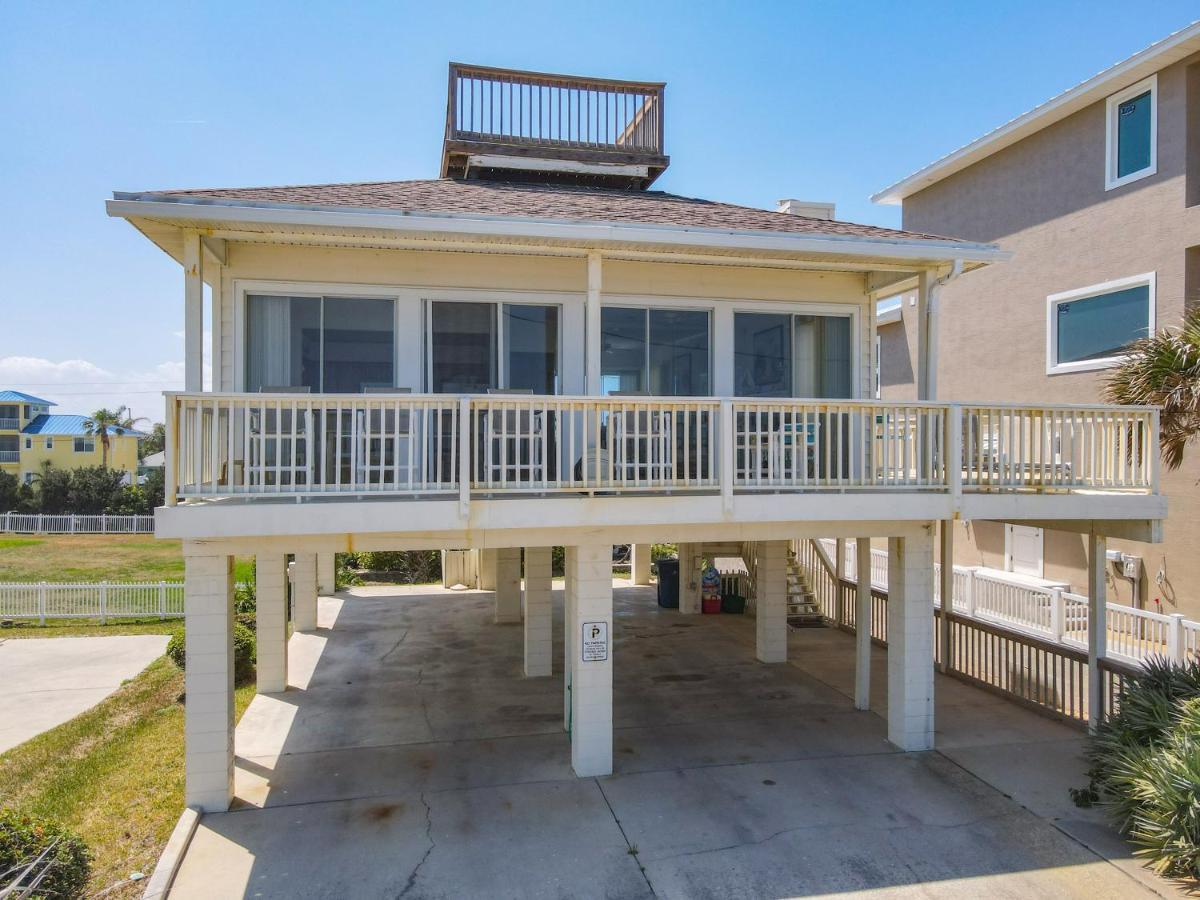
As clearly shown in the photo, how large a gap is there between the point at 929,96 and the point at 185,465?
17.9 metres

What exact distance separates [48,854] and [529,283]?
6838 mm

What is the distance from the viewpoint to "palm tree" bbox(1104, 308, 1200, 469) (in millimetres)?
8547

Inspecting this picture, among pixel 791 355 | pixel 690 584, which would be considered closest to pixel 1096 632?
pixel 791 355

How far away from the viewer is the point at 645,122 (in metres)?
12.0

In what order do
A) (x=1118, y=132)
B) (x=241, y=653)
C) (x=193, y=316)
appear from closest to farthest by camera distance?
(x=193, y=316)
(x=241, y=653)
(x=1118, y=132)

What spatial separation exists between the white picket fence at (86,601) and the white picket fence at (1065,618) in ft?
52.6

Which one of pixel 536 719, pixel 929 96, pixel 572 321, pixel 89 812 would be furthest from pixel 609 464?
pixel 929 96

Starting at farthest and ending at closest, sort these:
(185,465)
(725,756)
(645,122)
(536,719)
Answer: (645,122)
(536,719)
(725,756)
(185,465)

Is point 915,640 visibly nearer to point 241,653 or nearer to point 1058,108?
point 241,653

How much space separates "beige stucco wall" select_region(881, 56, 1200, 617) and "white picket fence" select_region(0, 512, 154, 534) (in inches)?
1526

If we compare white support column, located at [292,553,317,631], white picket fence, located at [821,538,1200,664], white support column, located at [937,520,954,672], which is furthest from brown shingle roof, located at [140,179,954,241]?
white support column, located at [292,553,317,631]

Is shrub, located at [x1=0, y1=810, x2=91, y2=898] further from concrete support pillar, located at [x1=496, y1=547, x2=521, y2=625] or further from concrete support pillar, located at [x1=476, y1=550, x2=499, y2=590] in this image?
concrete support pillar, located at [x1=476, y1=550, x2=499, y2=590]

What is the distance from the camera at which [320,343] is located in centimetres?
872

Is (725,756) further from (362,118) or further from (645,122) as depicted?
(362,118)
